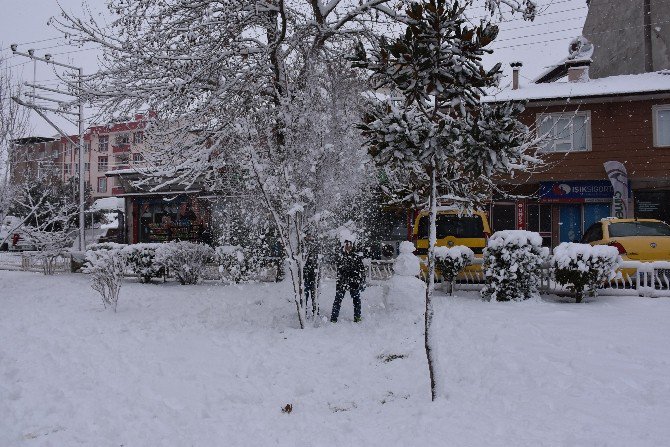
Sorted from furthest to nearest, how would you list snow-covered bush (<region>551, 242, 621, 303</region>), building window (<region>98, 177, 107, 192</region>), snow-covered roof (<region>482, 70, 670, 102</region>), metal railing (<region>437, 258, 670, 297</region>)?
building window (<region>98, 177, 107, 192</region>) → snow-covered roof (<region>482, 70, 670, 102</region>) → metal railing (<region>437, 258, 670, 297</region>) → snow-covered bush (<region>551, 242, 621, 303</region>)

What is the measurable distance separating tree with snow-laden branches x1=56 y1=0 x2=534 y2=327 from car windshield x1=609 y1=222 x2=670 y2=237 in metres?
5.29

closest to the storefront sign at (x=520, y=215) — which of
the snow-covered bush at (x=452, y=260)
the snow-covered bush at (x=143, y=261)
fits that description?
the snow-covered bush at (x=452, y=260)

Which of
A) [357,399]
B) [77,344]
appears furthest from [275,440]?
[77,344]

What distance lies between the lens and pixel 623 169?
2012 cm

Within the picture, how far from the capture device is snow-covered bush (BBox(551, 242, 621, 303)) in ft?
33.3

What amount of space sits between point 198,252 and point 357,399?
1127 cm

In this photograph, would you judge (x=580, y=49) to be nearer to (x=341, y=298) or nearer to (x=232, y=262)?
(x=232, y=262)

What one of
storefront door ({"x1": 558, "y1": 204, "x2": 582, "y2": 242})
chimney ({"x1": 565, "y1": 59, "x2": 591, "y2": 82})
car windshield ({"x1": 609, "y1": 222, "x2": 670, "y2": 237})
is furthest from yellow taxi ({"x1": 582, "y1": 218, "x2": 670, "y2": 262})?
chimney ({"x1": 565, "y1": 59, "x2": 591, "y2": 82})

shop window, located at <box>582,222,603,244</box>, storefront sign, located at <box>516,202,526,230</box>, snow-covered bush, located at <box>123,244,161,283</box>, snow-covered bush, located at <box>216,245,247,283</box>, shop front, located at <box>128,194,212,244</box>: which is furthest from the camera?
shop front, located at <box>128,194,212,244</box>

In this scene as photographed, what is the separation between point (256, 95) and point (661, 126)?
1652 cm

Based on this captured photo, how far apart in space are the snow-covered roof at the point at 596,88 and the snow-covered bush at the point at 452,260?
27.8ft

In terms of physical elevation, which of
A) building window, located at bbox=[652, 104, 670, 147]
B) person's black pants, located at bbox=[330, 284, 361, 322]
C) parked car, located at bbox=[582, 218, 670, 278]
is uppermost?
building window, located at bbox=[652, 104, 670, 147]

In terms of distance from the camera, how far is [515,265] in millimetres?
10680

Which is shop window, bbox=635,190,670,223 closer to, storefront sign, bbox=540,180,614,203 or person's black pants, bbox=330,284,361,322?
storefront sign, bbox=540,180,614,203
